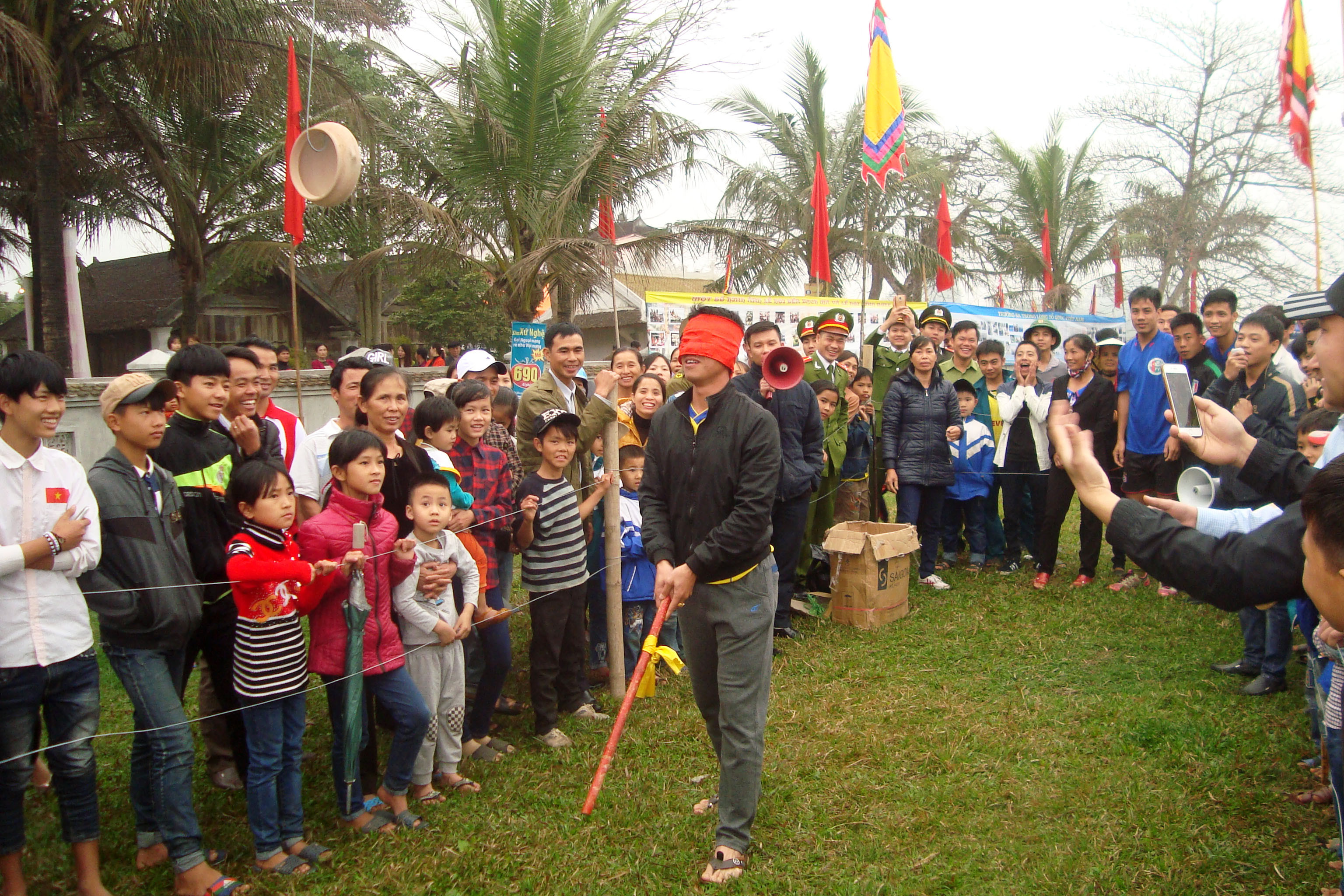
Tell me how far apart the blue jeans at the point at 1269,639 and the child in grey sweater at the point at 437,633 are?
411cm

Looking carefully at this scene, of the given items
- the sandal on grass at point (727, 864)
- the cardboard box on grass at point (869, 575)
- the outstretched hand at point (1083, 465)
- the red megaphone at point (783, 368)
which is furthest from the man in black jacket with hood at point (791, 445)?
the outstretched hand at point (1083, 465)

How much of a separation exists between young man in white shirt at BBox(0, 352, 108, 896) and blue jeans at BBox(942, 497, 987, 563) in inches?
252

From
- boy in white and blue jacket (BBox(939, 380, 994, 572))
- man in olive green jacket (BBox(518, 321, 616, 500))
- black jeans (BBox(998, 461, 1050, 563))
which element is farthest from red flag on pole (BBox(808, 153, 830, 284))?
man in olive green jacket (BBox(518, 321, 616, 500))

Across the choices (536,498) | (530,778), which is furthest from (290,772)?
(536,498)

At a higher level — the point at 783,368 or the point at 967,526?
the point at 783,368

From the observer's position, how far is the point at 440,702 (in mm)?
3916

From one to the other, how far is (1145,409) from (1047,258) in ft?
62.9

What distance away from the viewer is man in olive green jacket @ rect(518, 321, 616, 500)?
484 cm

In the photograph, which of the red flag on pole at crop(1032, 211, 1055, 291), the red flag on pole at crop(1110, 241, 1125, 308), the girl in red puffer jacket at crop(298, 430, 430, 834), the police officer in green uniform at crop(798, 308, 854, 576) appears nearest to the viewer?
the girl in red puffer jacket at crop(298, 430, 430, 834)

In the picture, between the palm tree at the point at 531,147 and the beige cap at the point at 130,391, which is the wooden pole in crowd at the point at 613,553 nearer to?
the beige cap at the point at 130,391

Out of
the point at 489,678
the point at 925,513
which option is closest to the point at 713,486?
the point at 489,678

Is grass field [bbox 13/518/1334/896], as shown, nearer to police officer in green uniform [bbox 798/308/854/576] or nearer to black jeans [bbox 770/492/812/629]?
black jeans [bbox 770/492/812/629]

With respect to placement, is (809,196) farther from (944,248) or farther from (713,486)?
(713,486)

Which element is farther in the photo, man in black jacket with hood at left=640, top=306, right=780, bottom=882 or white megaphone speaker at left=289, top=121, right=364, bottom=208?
white megaphone speaker at left=289, top=121, right=364, bottom=208
